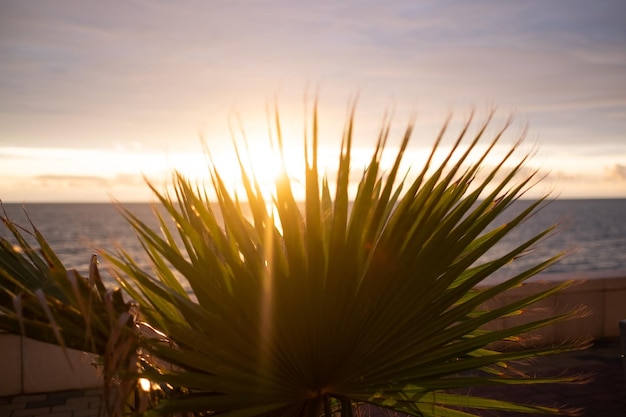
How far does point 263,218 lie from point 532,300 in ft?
3.06

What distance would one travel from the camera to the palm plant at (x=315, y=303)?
1841mm

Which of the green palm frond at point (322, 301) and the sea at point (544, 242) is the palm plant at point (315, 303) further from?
the sea at point (544, 242)

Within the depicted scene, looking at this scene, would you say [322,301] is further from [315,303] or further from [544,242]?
[544,242]

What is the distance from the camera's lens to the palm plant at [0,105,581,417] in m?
1.84

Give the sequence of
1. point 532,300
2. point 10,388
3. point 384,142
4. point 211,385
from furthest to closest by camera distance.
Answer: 1. point 10,388
2. point 532,300
3. point 384,142
4. point 211,385

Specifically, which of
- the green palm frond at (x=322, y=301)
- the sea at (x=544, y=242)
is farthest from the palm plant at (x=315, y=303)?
the sea at (x=544, y=242)

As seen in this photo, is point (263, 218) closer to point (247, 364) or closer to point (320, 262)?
point (320, 262)

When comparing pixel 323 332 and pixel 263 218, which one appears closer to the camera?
pixel 323 332

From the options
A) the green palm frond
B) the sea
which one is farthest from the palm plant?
the sea

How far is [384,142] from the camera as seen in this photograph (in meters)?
1.95

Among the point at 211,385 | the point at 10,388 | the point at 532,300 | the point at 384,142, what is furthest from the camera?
the point at 10,388

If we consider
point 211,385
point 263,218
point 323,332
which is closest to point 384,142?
point 263,218

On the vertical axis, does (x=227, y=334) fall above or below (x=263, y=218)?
below

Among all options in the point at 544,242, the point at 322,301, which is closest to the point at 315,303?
the point at 322,301
